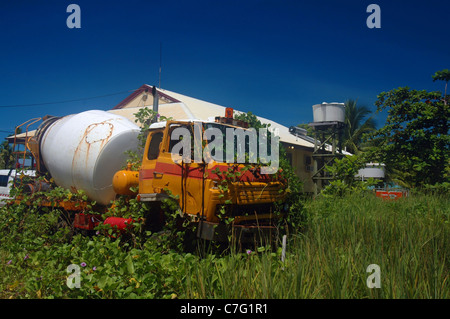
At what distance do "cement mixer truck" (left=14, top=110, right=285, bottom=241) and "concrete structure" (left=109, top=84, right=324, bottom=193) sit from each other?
30.9 feet

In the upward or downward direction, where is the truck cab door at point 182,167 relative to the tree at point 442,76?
downward

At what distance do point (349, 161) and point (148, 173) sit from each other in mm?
7961

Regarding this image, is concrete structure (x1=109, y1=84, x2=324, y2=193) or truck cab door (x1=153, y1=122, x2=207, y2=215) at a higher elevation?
concrete structure (x1=109, y1=84, x2=324, y2=193)

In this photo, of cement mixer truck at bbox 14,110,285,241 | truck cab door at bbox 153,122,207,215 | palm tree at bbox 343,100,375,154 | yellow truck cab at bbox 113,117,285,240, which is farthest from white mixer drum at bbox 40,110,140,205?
palm tree at bbox 343,100,375,154

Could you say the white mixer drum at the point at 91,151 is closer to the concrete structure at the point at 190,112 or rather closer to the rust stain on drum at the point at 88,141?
the rust stain on drum at the point at 88,141

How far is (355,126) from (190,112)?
21.5 meters

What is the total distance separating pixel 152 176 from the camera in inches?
254

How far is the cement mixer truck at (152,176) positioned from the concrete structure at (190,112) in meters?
9.42

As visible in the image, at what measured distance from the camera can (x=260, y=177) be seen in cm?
587

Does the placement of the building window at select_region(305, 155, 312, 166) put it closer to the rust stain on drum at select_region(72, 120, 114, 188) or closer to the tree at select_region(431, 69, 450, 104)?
the tree at select_region(431, 69, 450, 104)

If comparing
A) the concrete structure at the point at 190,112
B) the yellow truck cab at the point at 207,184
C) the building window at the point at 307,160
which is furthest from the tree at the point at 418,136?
the yellow truck cab at the point at 207,184

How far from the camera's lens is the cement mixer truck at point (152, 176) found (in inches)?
217

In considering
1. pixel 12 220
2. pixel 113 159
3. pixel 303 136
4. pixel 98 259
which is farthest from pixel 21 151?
pixel 303 136

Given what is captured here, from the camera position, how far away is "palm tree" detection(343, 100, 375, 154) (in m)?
31.9
